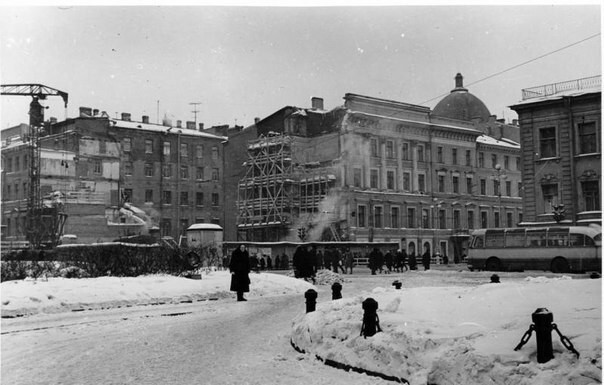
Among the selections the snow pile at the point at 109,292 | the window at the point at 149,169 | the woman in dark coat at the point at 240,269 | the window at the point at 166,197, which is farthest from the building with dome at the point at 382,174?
the woman in dark coat at the point at 240,269

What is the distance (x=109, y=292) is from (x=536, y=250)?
2106cm

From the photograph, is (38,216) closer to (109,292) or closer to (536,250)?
(109,292)

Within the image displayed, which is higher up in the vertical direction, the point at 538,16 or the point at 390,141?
the point at 390,141

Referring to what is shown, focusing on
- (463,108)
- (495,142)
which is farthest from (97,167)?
(495,142)

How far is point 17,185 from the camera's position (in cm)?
5344

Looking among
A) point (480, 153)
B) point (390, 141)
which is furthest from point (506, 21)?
point (480, 153)

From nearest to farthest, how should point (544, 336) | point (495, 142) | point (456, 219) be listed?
point (544, 336) < point (456, 219) < point (495, 142)

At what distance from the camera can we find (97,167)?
191ft

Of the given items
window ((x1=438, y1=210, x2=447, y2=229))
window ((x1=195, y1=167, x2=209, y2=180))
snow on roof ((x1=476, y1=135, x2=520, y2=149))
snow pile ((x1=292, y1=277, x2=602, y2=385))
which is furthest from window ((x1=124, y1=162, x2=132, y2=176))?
snow pile ((x1=292, y1=277, x2=602, y2=385))

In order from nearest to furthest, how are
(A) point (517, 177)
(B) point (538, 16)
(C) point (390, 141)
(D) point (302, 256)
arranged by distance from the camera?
(B) point (538, 16) → (D) point (302, 256) → (C) point (390, 141) → (A) point (517, 177)

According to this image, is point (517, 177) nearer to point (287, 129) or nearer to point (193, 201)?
point (287, 129)

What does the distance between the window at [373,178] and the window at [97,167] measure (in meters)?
22.6

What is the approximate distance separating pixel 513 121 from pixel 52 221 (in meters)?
41.6

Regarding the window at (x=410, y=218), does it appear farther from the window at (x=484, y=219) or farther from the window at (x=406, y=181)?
the window at (x=484, y=219)
